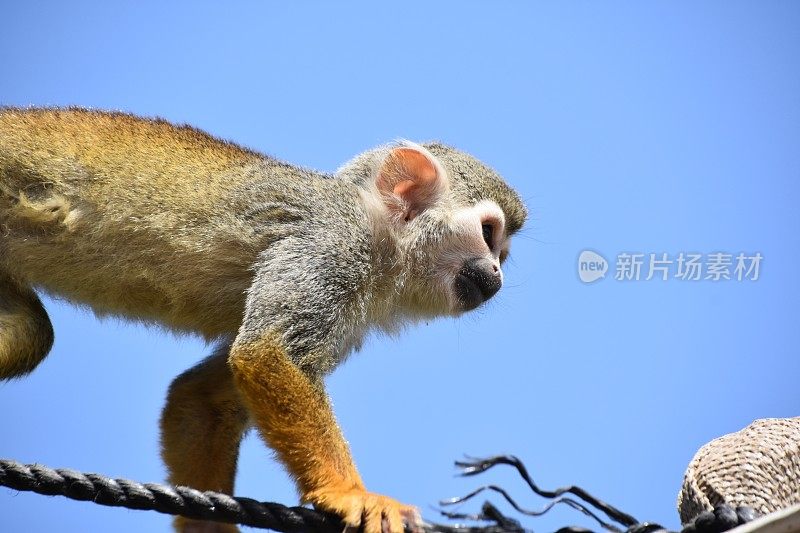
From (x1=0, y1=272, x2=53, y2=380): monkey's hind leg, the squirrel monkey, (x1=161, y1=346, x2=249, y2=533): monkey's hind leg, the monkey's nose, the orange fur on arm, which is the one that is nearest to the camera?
the orange fur on arm

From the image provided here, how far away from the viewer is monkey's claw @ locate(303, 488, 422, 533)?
4.57m

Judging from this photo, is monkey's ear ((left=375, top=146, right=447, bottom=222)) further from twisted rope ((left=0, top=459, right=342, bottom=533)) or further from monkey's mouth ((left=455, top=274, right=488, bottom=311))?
twisted rope ((left=0, top=459, right=342, bottom=533))

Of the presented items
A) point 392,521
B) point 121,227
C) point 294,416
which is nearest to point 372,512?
point 392,521

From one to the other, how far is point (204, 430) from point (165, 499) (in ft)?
7.17

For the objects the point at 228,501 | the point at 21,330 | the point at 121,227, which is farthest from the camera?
the point at 121,227

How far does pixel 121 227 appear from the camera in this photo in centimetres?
628

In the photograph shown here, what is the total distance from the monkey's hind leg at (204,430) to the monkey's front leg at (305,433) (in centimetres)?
143

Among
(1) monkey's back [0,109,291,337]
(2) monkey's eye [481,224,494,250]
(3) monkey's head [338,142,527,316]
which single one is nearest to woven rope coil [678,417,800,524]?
(3) monkey's head [338,142,527,316]

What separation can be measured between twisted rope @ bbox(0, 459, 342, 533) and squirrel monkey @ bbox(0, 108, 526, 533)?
108cm

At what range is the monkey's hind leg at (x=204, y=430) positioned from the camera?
6551 millimetres

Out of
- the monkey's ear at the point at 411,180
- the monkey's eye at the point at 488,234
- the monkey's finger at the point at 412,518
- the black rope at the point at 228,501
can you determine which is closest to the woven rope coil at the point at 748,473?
the black rope at the point at 228,501

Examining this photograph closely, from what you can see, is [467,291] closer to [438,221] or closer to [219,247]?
[438,221]

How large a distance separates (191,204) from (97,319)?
4.05 ft

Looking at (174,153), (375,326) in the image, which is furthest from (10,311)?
(375,326)
